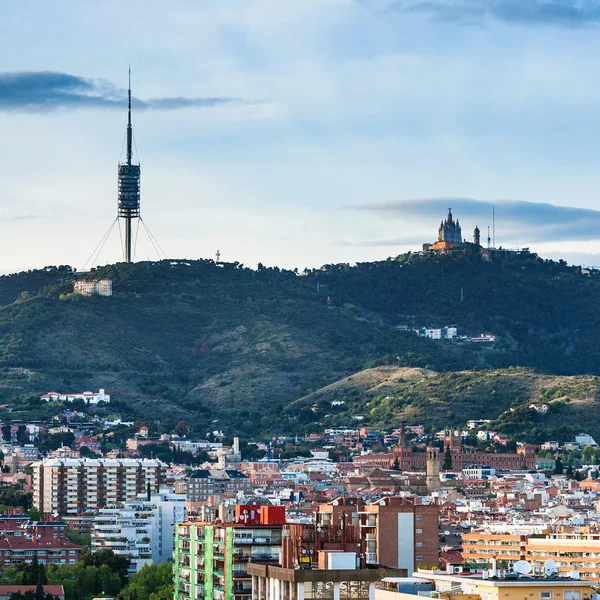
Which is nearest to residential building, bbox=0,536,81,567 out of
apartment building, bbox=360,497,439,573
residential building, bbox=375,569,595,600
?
apartment building, bbox=360,497,439,573

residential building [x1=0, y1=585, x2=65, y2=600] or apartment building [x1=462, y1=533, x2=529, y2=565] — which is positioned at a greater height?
apartment building [x1=462, y1=533, x2=529, y2=565]

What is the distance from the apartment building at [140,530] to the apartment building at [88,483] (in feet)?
84.2

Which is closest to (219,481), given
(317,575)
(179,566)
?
(179,566)

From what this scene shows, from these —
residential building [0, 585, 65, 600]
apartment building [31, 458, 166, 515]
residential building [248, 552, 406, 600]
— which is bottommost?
residential building [0, 585, 65, 600]

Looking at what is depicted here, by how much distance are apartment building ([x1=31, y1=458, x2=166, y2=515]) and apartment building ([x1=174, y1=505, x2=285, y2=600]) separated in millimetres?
93309

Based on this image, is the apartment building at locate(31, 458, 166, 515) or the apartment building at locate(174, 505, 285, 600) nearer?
the apartment building at locate(174, 505, 285, 600)

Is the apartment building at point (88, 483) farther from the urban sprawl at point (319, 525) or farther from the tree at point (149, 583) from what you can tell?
the tree at point (149, 583)

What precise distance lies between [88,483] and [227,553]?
104 m

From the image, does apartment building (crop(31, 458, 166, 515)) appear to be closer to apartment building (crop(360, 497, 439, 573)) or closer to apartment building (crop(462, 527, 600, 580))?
apartment building (crop(462, 527, 600, 580))

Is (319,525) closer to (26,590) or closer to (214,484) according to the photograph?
(26,590)

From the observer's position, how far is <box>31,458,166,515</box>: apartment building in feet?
530

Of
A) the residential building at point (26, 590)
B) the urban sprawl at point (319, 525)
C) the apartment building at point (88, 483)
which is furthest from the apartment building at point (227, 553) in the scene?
the apartment building at point (88, 483)

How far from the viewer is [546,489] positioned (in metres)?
166

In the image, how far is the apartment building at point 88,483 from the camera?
16162 centimetres
